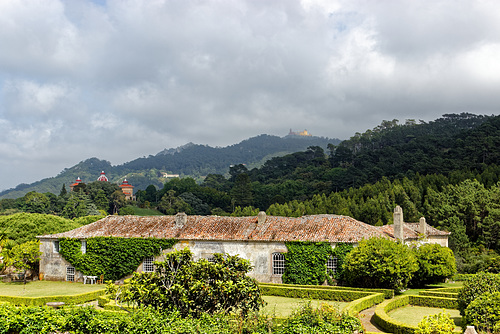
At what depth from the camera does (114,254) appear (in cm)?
3591

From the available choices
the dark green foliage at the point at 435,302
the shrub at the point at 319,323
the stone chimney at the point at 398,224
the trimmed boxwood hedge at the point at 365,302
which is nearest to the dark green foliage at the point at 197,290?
the shrub at the point at 319,323

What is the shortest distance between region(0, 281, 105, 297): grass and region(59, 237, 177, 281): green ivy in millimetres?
1368

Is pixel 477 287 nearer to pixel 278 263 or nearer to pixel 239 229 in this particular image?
pixel 278 263

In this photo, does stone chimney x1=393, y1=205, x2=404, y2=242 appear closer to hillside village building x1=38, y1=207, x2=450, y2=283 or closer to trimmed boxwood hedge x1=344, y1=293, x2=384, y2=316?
hillside village building x1=38, y1=207, x2=450, y2=283

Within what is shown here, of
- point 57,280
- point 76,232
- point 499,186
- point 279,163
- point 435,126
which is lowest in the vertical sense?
point 57,280

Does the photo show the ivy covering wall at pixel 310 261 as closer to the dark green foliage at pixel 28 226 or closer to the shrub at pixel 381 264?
the shrub at pixel 381 264

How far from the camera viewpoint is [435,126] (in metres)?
144

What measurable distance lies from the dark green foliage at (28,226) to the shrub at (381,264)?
27.7 metres

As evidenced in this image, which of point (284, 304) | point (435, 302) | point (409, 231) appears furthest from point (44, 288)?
point (409, 231)

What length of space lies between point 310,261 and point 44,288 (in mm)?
18874

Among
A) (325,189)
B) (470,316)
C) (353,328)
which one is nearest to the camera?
(353,328)

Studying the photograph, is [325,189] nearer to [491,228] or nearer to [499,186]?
[499,186]

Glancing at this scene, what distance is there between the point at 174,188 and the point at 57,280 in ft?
297

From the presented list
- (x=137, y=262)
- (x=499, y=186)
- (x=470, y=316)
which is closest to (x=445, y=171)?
(x=499, y=186)
